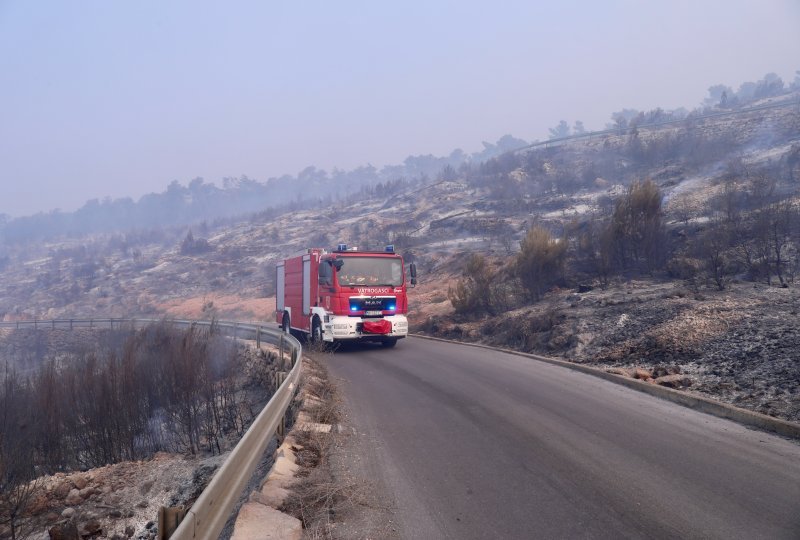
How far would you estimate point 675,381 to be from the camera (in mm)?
11406

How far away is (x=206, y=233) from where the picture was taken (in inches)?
3846

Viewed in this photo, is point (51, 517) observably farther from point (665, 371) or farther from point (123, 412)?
point (665, 371)

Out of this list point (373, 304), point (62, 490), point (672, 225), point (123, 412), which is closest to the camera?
point (62, 490)

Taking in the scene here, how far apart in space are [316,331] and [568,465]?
13291 mm

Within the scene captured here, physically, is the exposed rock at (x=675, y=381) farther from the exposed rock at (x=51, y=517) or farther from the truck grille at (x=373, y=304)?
the exposed rock at (x=51, y=517)

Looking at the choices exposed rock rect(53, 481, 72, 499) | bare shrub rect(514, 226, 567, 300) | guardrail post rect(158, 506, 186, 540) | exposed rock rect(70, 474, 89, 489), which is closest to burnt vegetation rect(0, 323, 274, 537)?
exposed rock rect(70, 474, 89, 489)

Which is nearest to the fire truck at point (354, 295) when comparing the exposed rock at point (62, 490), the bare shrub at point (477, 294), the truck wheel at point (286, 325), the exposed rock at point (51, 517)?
the truck wheel at point (286, 325)

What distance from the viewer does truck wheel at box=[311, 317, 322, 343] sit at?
62.1 feet

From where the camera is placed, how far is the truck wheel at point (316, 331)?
18938mm

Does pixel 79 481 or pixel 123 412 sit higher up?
pixel 79 481

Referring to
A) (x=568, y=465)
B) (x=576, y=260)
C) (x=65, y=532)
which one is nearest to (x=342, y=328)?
(x=65, y=532)

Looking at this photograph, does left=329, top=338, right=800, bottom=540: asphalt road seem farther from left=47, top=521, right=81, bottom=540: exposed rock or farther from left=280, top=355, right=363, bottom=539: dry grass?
left=47, top=521, right=81, bottom=540: exposed rock

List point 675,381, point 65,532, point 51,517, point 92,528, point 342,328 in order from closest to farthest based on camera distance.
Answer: point 65,532
point 92,528
point 51,517
point 675,381
point 342,328

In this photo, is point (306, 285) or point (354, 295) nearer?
point (354, 295)
